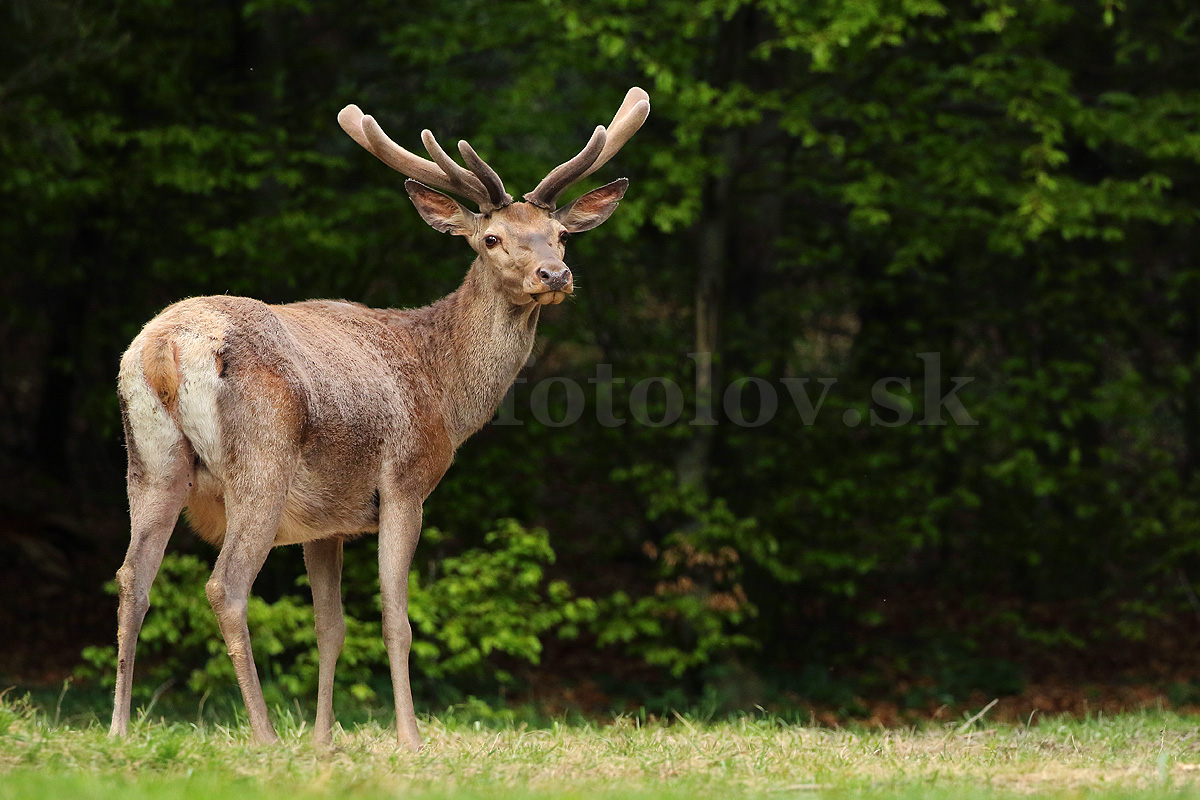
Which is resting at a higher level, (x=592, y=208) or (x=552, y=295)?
(x=592, y=208)

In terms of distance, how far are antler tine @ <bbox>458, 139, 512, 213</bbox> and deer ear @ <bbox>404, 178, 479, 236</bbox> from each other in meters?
0.14

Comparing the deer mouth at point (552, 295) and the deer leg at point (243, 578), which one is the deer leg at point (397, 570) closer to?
the deer leg at point (243, 578)

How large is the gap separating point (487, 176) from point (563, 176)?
1.29ft

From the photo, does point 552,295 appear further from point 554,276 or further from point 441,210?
point 441,210

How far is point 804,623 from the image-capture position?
14.2m

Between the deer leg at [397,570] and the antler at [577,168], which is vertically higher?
the antler at [577,168]

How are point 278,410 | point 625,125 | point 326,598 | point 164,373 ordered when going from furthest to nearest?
point 625,125 < point 326,598 < point 278,410 < point 164,373

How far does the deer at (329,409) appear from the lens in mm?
5473

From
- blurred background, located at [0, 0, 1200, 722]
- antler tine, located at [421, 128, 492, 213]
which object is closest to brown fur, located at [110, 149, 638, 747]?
antler tine, located at [421, 128, 492, 213]

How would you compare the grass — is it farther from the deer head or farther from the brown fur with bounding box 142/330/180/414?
the deer head

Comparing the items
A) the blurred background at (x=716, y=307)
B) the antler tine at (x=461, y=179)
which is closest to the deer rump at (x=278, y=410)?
the antler tine at (x=461, y=179)

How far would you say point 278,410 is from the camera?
558cm

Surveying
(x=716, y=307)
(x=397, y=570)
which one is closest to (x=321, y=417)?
(x=397, y=570)

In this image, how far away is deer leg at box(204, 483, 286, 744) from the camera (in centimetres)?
545
